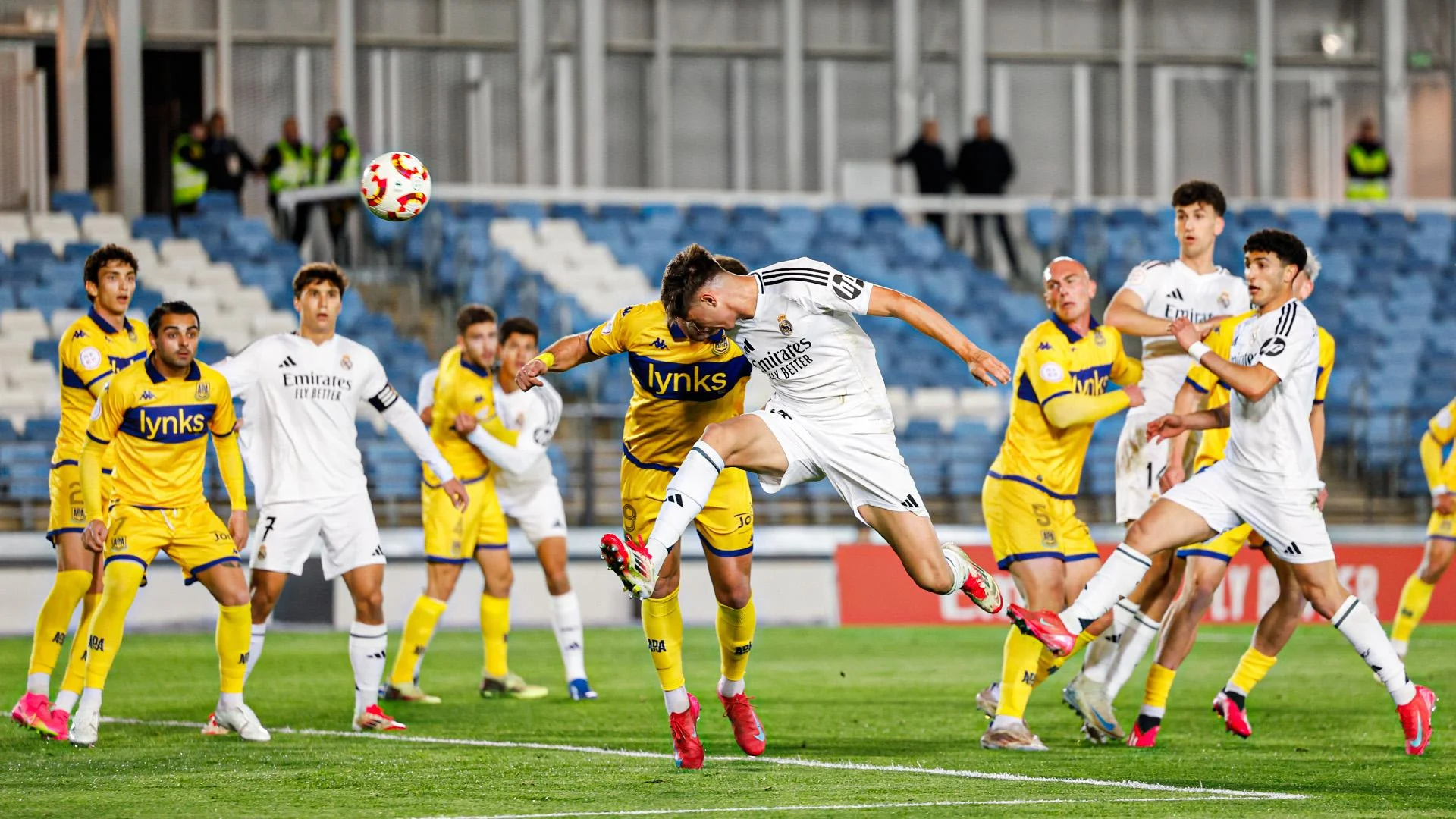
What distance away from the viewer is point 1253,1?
28328 mm

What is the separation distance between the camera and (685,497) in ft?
Answer: 24.2

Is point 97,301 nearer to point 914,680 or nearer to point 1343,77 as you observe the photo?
point 914,680

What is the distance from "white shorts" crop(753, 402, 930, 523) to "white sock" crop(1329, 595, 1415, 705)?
2.00 metres

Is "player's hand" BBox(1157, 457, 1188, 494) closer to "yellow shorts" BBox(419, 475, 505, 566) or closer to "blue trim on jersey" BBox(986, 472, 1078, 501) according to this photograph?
"blue trim on jersey" BBox(986, 472, 1078, 501)

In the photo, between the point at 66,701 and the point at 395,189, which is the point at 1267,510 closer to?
the point at 395,189

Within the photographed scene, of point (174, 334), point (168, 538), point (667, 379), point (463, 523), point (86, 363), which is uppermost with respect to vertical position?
point (174, 334)

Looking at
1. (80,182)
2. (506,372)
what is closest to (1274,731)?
(506,372)

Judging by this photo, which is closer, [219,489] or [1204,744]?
[1204,744]

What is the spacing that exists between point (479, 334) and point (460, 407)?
0.43 meters

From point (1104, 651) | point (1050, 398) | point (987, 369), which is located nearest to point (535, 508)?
point (1104, 651)

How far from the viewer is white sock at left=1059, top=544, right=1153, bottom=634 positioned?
810 cm

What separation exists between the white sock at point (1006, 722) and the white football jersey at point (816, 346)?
4.97ft

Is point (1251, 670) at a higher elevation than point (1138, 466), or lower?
lower

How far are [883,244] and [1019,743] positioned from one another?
15225 mm
